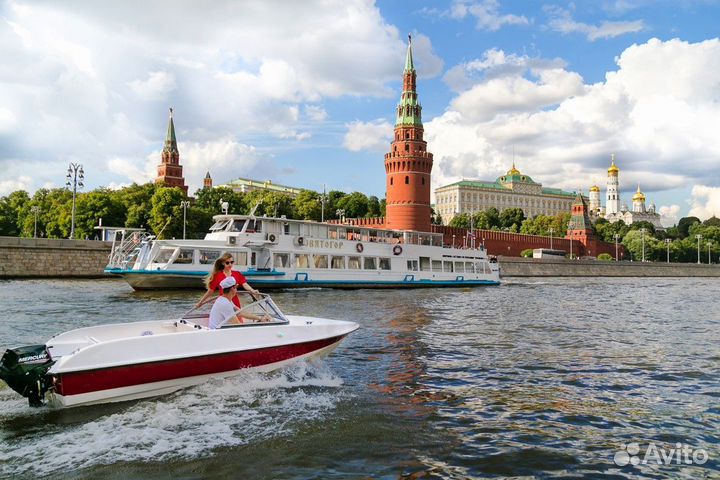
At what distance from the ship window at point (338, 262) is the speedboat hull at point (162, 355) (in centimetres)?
2823

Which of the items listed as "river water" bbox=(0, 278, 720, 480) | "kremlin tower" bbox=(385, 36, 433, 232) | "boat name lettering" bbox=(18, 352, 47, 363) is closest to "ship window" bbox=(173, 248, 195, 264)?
"river water" bbox=(0, 278, 720, 480)

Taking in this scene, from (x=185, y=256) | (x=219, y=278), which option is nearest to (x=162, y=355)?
(x=219, y=278)

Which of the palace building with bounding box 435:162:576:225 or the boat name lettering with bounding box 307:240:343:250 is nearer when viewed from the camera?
the boat name lettering with bounding box 307:240:343:250

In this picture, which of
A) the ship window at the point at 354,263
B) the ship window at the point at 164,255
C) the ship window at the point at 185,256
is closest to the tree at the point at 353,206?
the ship window at the point at 354,263

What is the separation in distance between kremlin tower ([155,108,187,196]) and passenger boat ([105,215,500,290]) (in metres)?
75.1

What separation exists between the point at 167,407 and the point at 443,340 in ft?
29.6

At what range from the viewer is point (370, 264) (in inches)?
1633

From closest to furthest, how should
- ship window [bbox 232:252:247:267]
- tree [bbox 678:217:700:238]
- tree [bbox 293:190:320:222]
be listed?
ship window [bbox 232:252:247:267], tree [bbox 293:190:320:222], tree [bbox 678:217:700:238]

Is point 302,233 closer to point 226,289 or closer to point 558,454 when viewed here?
point 226,289

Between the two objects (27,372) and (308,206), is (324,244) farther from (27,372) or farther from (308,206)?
(308,206)

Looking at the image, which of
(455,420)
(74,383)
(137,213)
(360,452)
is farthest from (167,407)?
(137,213)

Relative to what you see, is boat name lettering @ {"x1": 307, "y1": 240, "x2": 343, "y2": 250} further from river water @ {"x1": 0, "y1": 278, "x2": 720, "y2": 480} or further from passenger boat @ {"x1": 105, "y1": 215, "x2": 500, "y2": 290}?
river water @ {"x1": 0, "y1": 278, "x2": 720, "y2": 480}

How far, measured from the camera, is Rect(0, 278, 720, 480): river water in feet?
21.7

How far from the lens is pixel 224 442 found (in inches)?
285
